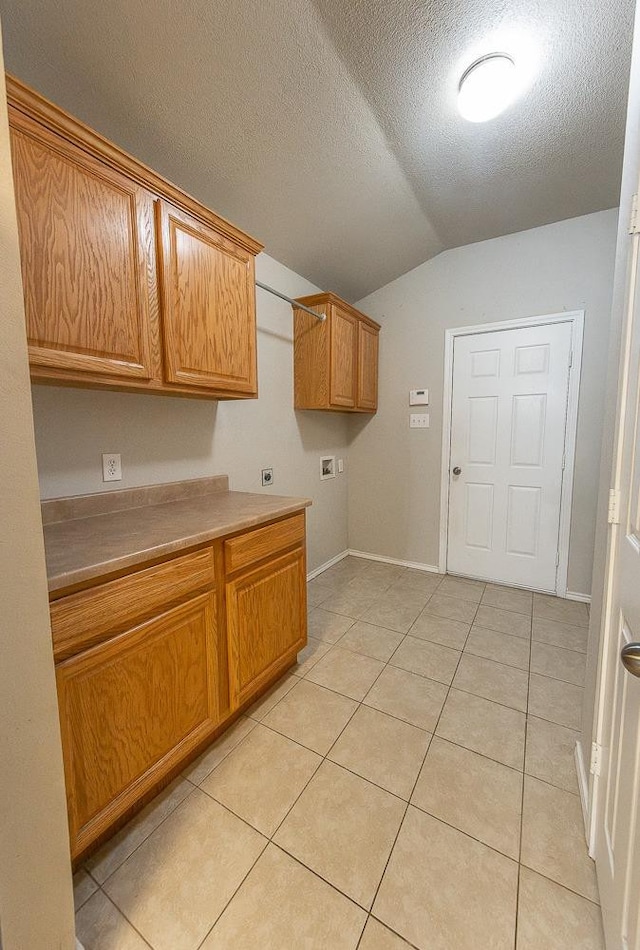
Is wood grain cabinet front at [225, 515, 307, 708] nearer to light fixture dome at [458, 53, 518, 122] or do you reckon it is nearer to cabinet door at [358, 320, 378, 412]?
cabinet door at [358, 320, 378, 412]

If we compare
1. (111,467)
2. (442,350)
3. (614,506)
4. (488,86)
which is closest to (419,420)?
(442,350)

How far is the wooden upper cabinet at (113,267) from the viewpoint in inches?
41.1

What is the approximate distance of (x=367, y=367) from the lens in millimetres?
3039

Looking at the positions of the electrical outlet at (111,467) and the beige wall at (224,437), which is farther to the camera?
the electrical outlet at (111,467)

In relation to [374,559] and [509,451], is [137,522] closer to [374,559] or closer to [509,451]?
[374,559]

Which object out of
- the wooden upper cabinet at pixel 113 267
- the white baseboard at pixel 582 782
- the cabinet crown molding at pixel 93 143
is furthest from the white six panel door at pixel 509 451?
the cabinet crown molding at pixel 93 143

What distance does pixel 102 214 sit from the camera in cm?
119

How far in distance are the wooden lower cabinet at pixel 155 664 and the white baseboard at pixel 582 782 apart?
3.91ft

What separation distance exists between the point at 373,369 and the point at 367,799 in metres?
2.80

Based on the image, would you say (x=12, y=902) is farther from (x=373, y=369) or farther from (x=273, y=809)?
(x=373, y=369)

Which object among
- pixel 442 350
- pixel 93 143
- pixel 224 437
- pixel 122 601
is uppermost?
pixel 93 143

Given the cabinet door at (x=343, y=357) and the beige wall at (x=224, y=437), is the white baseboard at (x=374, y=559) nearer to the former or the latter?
the beige wall at (x=224, y=437)

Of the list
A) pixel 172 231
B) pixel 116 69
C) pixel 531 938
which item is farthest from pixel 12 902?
pixel 116 69

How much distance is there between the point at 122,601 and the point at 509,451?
272cm
